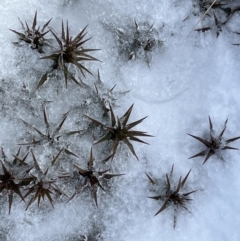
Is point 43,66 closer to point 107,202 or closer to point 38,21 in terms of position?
point 38,21

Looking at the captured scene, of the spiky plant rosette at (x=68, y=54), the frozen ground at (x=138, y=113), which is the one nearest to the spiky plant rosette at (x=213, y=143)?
the frozen ground at (x=138, y=113)

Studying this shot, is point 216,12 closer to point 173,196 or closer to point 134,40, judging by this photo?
point 134,40

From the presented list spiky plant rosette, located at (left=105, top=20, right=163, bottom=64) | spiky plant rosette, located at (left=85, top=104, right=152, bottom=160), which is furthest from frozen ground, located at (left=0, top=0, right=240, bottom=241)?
spiky plant rosette, located at (left=85, top=104, right=152, bottom=160)

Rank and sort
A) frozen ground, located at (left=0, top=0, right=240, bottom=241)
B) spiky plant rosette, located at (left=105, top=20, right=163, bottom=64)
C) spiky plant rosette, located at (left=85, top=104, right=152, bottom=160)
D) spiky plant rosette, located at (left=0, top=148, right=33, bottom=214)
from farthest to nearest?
spiky plant rosette, located at (left=105, top=20, right=163, bottom=64) < frozen ground, located at (left=0, top=0, right=240, bottom=241) < spiky plant rosette, located at (left=85, top=104, right=152, bottom=160) < spiky plant rosette, located at (left=0, top=148, right=33, bottom=214)

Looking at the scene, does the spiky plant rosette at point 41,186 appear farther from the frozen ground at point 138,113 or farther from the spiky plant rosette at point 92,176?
the spiky plant rosette at point 92,176

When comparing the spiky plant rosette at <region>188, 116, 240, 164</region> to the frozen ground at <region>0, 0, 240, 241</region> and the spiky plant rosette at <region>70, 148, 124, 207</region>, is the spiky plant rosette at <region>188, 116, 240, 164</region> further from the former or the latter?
the spiky plant rosette at <region>70, 148, 124, 207</region>

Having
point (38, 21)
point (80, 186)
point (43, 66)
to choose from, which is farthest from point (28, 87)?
point (80, 186)

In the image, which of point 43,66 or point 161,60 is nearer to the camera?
point 43,66
